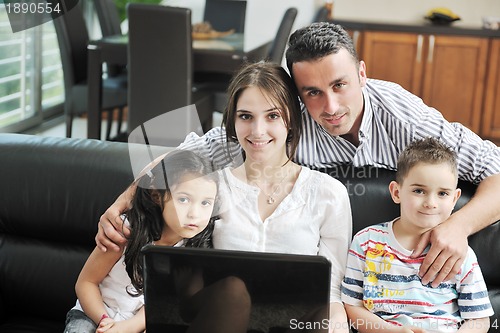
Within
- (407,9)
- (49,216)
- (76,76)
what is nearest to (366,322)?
(49,216)

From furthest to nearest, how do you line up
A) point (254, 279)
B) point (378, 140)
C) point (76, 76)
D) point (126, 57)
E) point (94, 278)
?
point (76, 76)
point (126, 57)
point (378, 140)
point (94, 278)
point (254, 279)

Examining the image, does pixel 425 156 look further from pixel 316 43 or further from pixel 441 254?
pixel 316 43

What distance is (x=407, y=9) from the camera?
17.9ft

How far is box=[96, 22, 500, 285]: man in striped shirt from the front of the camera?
1752 millimetres

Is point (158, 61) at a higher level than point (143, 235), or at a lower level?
higher

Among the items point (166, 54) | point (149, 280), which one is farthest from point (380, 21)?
point (149, 280)

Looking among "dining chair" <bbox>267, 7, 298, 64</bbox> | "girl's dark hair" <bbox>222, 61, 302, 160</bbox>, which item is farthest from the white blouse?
"dining chair" <bbox>267, 7, 298, 64</bbox>

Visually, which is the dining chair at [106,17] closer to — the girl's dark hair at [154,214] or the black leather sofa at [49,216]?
the black leather sofa at [49,216]

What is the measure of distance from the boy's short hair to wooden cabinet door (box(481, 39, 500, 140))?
357 centimetres

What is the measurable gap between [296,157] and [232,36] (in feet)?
8.49

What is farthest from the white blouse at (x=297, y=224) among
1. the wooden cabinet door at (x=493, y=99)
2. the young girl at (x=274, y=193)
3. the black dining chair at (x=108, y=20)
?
the wooden cabinet door at (x=493, y=99)

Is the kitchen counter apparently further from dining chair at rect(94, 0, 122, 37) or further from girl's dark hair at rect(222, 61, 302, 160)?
girl's dark hair at rect(222, 61, 302, 160)

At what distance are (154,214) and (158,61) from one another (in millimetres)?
1927

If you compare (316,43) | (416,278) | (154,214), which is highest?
(316,43)
